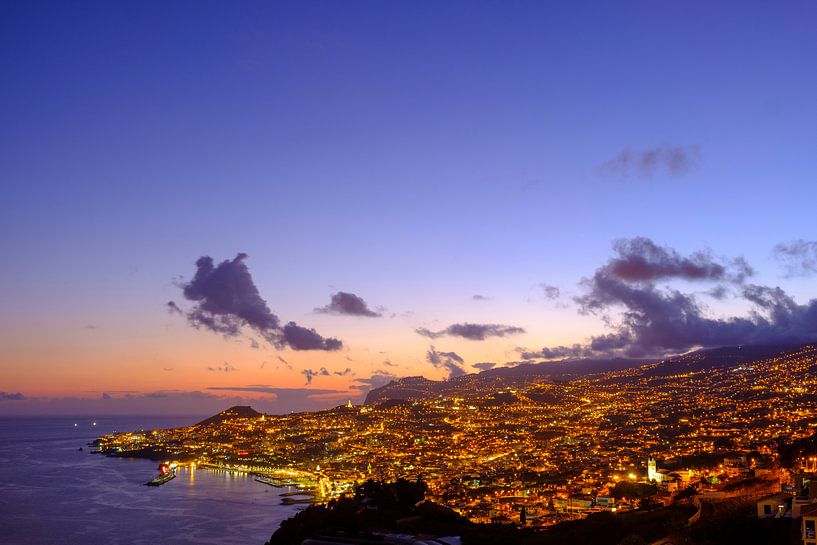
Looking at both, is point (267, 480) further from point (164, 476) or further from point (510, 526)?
point (510, 526)

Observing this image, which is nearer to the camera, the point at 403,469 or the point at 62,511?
the point at 62,511

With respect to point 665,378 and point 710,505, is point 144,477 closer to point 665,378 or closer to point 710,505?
point 710,505

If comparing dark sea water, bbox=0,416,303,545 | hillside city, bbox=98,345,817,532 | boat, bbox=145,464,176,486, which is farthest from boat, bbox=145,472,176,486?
hillside city, bbox=98,345,817,532

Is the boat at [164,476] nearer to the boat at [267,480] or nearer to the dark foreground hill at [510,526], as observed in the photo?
the boat at [267,480]

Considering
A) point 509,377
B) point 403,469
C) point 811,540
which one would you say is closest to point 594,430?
point 403,469

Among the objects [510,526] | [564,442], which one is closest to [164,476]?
[564,442]

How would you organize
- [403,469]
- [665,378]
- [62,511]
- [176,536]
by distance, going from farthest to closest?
1. [665,378]
2. [403,469]
3. [62,511]
4. [176,536]

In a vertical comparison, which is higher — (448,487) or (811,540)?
(811,540)
